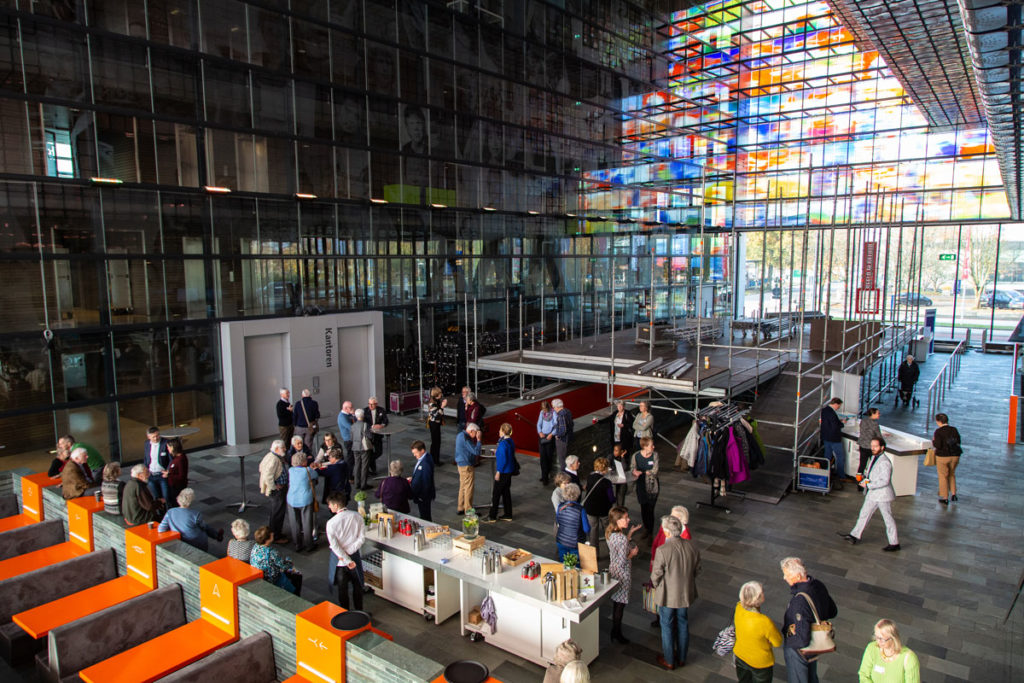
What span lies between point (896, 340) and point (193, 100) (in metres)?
20.4

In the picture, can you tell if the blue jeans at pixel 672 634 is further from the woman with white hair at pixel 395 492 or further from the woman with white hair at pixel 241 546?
the woman with white hair at pixel 241 546

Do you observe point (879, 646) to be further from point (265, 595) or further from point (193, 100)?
point (193, 100)

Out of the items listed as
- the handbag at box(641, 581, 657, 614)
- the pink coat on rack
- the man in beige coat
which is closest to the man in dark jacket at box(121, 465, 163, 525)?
the man in beige coat

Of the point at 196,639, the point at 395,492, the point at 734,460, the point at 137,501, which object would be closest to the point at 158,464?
the point at 137,501

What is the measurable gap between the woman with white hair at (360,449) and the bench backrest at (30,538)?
4.23m

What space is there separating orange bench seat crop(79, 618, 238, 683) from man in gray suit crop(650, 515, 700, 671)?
162 inches

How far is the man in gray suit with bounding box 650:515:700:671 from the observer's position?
20.2 feet

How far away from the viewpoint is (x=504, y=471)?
9852 mm

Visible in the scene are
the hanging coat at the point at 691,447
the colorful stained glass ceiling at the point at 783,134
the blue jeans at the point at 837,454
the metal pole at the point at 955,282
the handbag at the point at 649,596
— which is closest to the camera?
the handbag at the point at 649,596

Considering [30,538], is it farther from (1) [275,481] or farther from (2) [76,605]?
(1) [275,481]

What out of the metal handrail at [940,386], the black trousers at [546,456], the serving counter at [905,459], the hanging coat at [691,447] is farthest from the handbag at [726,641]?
the metal handrail at [940,386]

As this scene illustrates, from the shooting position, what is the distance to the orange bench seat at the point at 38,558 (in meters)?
7.77

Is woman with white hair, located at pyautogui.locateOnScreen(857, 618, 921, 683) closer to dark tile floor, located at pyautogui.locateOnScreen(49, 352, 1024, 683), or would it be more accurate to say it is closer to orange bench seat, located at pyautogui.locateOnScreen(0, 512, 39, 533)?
dark tile floor, located at pyautogui.locateOnScreen(49, 352, 1024, 683)

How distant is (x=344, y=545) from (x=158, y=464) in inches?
157
